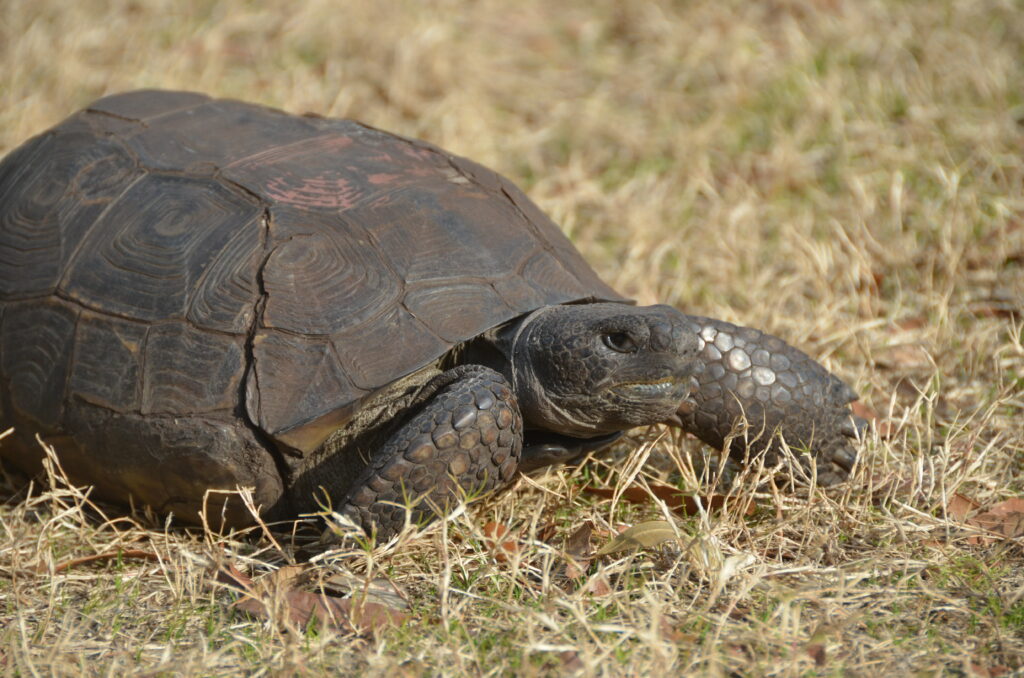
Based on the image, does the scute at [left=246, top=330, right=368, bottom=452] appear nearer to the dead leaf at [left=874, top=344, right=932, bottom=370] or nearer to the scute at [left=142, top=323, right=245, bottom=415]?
the scute at [left=142, top=323, right=245, bottom=415]

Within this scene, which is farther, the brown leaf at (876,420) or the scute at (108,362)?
the brown leaf at (876,420)

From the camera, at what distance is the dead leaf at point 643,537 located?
2758 millimetres

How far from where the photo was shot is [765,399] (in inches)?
122

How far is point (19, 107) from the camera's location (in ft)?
18.5

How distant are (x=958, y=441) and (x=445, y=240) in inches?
72.8

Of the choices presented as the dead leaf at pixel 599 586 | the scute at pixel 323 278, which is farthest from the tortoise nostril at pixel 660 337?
the scute at pixel 323 278

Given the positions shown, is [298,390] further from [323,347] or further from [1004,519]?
[1004,519]

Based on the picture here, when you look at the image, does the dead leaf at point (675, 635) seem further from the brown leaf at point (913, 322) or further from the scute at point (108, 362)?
the brown leaf at point (913, 322)

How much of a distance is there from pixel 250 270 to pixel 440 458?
82 cm

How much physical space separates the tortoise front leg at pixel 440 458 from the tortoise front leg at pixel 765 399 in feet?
2.16

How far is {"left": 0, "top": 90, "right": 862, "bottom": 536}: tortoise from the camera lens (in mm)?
2844

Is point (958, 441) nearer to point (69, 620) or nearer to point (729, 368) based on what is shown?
point (729, 368)

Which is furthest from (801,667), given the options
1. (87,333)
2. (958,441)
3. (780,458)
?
(87,333)

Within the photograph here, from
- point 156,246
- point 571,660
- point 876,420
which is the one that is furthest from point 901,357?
point 156,246
